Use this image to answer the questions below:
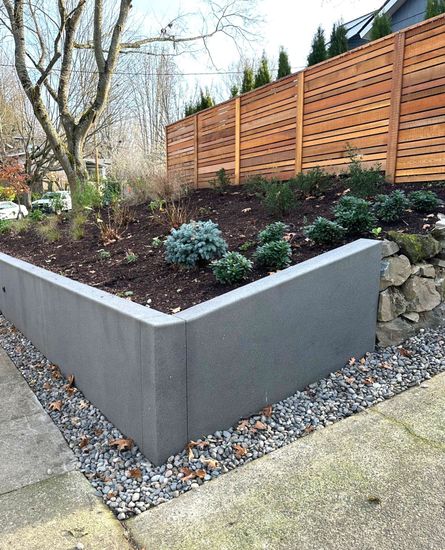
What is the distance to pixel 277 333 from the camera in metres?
2.44

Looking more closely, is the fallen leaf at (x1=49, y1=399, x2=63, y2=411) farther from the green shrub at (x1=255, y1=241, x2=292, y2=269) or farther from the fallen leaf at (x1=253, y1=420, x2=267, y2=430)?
the green shrub at (x1=255, y1=241, x2=292, y2=269)

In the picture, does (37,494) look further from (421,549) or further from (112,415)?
(421,549)

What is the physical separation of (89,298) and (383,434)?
1.87m

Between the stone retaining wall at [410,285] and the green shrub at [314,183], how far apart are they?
1.88m

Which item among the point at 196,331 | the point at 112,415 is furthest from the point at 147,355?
the point at 112,415

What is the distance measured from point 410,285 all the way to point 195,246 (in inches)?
65.9

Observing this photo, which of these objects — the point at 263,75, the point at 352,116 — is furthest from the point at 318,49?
the point at 352,116

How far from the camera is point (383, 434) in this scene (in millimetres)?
2186

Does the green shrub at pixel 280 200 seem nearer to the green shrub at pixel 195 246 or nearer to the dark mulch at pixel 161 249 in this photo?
the dark mulch at pixel 161 249

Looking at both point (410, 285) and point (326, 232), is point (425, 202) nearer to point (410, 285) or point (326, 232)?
point (410, 285)

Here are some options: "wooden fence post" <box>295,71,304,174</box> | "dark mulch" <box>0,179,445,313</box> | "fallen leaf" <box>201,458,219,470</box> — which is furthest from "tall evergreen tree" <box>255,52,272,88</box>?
"fallen leaf" <box>201,458,219,470</box>

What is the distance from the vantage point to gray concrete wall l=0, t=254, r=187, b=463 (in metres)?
2.01

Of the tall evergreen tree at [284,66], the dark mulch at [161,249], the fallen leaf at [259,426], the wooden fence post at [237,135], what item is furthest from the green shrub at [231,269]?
the tall evergreen tree at [284,66]

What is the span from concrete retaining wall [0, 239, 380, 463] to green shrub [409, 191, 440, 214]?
1177 mm
